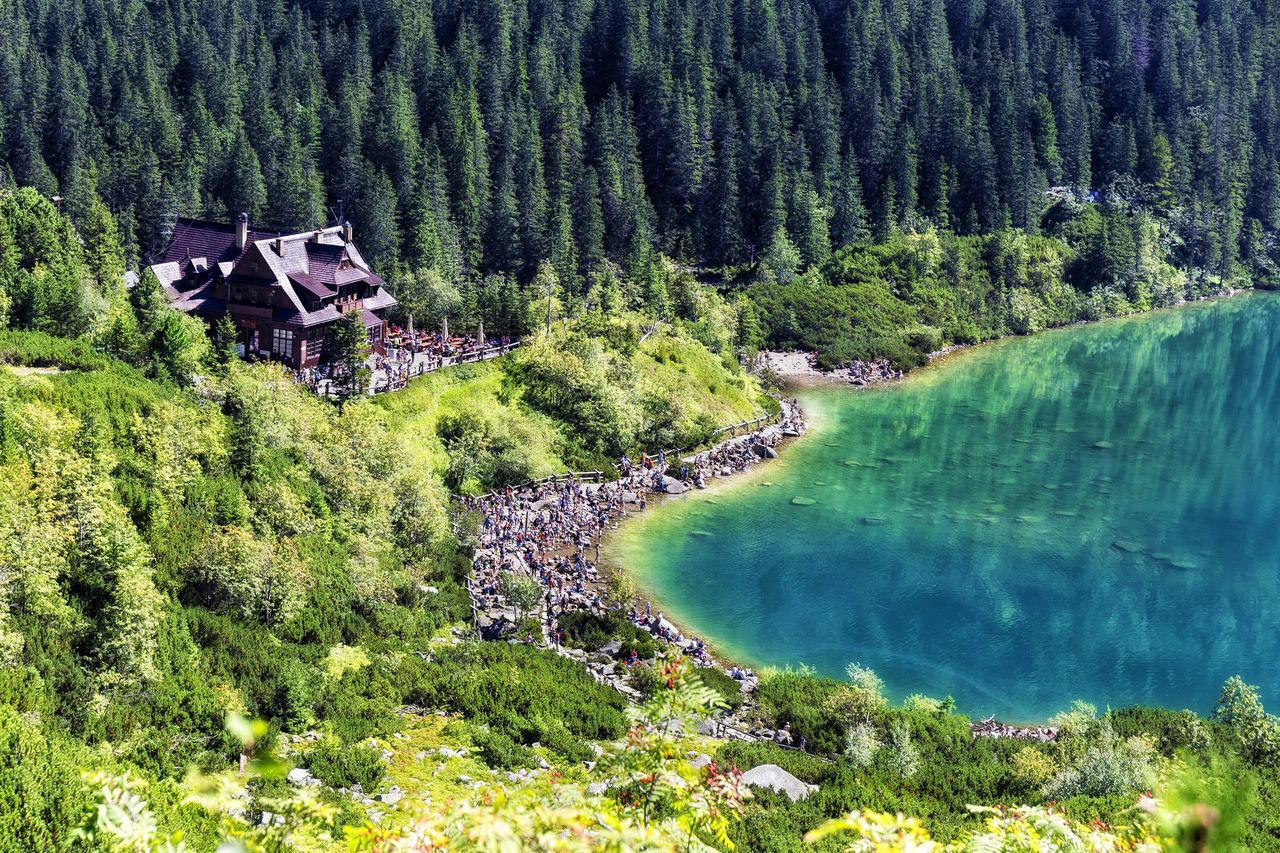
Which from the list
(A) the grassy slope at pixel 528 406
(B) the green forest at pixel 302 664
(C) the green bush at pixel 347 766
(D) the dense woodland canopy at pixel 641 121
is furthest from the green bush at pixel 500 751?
(D) the dense woodland canopy at pixel 641 121

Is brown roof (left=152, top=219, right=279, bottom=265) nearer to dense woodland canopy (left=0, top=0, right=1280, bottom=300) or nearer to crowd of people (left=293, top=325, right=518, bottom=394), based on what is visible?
crowd of people (left=293, top=325, right=518, bottom=394)

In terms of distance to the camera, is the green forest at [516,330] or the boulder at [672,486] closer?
the green forest at [516,330]

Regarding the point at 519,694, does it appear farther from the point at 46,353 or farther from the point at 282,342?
the point at 282,342

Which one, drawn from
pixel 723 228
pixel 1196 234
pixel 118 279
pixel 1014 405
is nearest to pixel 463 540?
pixel 118 279

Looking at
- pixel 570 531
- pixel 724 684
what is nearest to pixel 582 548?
pixel 570 531

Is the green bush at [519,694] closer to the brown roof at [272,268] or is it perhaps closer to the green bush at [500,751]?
the green bush at [500,751]

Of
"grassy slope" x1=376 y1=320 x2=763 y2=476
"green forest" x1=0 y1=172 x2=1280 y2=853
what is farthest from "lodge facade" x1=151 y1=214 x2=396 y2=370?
"green forest" x1=0 y1=172 x2=1280 y2=853

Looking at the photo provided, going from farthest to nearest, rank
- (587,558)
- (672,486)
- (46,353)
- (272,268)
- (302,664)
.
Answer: (272,268) → (672,486) → (587,558) → (46,353) → (302,664)
